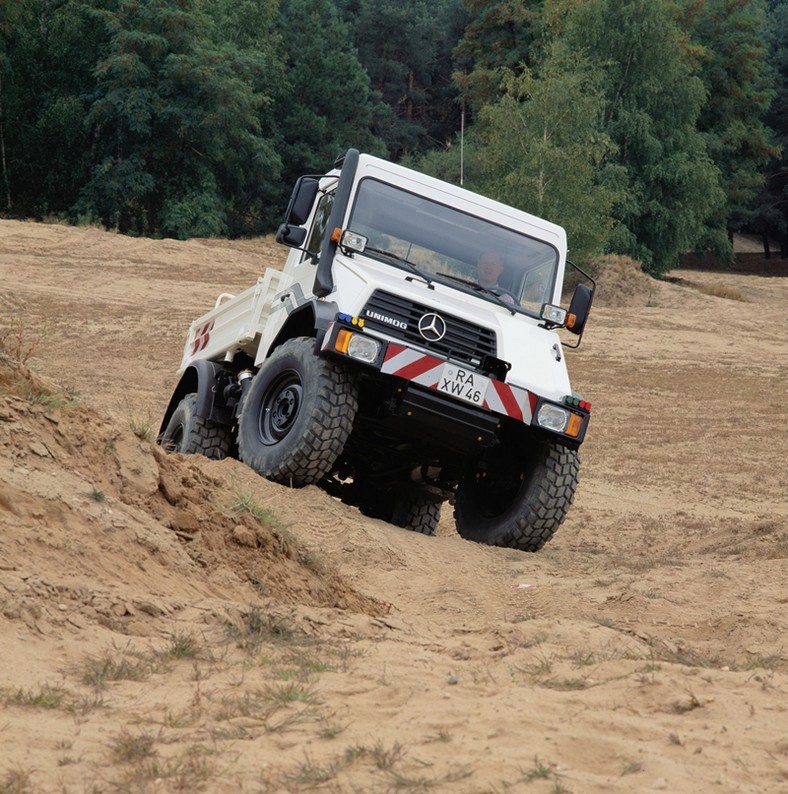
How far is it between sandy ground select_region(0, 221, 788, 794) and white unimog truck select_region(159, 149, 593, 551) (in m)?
0.52

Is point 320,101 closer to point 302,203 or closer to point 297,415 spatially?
point 302,203

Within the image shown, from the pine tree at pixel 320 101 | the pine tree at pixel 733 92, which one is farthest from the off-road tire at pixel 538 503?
the pine tree at pixel 733 92

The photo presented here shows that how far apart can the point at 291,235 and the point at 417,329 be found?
1.37 meters

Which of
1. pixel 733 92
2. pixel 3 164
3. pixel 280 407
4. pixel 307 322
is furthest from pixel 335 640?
pixel 733 92

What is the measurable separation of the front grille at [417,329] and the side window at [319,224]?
41.4 inches

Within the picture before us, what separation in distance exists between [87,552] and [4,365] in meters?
1.94

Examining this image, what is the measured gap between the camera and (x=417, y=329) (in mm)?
8406

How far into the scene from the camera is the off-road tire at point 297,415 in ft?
27.1

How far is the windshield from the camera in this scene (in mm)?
9086

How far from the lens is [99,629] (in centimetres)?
496

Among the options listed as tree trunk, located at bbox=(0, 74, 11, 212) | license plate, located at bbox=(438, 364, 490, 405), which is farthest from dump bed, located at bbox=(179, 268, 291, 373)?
tree trunk, located at bbox=(0, 74, 11, 212)

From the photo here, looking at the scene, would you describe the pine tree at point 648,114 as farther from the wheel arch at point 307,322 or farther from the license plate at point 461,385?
the license plate at point 461,385

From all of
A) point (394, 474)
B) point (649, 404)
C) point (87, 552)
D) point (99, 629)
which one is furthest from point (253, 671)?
point (649, 404)

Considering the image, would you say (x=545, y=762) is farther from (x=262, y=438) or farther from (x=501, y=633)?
(x=262, y=438)
